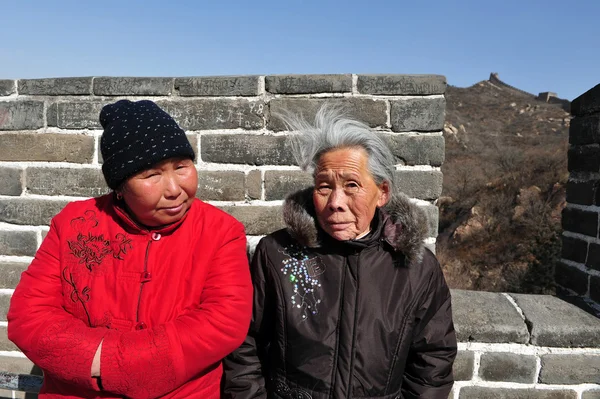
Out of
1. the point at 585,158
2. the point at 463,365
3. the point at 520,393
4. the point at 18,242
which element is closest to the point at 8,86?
the point at 18,242

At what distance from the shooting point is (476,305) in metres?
2.18

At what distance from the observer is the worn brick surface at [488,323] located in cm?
202

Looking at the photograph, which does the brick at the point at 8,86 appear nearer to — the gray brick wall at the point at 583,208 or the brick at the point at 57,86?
the brick at the point at 57,86

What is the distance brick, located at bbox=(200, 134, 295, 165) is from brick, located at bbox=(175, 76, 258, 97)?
0.71 feet

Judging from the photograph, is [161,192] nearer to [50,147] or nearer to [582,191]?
[50,147]

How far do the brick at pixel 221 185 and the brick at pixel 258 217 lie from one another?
63 millimetres

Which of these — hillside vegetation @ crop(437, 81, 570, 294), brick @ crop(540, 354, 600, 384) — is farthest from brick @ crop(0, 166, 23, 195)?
hillside vegetation @ crop(437, 81, 570, 294)

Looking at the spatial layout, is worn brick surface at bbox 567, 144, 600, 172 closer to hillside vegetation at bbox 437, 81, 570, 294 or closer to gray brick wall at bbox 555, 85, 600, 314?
gray brick wall at bbox 555, 85, 600, 314

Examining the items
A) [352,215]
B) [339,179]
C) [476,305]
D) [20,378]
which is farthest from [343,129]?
[20,378]

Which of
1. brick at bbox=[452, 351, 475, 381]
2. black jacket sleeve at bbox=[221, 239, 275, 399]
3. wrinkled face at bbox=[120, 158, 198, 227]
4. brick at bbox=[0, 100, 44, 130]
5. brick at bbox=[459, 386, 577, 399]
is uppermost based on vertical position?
brick at bbox=[0, 100, 44, 130]

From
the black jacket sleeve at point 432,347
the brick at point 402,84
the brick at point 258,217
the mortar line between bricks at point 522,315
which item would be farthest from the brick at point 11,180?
the mortar line between bricks at point 522,315

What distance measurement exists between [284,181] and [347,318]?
85cm

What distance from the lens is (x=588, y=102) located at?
90.4 inches

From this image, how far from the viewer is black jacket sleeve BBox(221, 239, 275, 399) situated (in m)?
1.63
